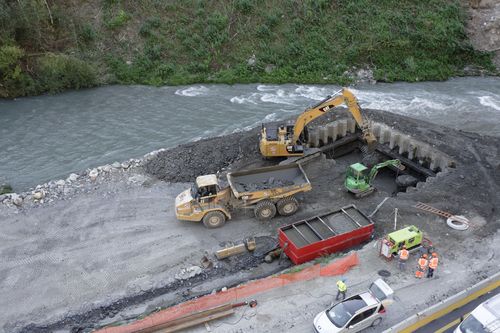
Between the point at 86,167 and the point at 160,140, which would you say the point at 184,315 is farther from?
the point at 160,140

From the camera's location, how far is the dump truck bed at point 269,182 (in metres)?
17.9

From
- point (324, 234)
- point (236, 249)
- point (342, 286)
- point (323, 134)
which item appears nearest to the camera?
point (342, 286)

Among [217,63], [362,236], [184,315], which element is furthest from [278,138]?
[217,63]

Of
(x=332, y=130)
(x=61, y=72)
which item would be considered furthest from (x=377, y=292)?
(x=61, y=72)

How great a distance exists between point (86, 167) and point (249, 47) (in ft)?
61.9

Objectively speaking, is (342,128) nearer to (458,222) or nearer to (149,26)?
(458,222)

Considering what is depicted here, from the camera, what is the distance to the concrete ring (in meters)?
16.9

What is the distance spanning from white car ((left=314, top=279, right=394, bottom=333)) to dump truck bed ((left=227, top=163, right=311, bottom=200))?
5933 millimetres

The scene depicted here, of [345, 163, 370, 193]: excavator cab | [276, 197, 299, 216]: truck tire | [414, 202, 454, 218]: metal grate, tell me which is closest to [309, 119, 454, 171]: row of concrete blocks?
[414, 202, 454, 218]: metal grate

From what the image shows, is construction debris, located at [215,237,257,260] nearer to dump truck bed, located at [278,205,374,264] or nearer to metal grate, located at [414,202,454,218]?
dump truck bed, located at [278,205,374,264]

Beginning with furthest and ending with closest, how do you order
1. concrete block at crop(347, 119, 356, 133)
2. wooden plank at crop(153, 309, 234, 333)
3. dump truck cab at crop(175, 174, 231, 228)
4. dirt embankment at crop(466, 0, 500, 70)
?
dirt embankment at crop(466, 0, 500, 70)
concrete block at crop(347, 119, 356, 133)
dump truck cab at crop(175, 174, 231, 228)
wooden plank at crop(153, 309, 234, 333)

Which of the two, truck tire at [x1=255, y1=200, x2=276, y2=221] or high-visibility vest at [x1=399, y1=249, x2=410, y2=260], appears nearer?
high-visibility vest at [x1=399, y1=249, x2=410, y2=260]

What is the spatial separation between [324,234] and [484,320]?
5940mm

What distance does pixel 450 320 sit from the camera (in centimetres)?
1307
